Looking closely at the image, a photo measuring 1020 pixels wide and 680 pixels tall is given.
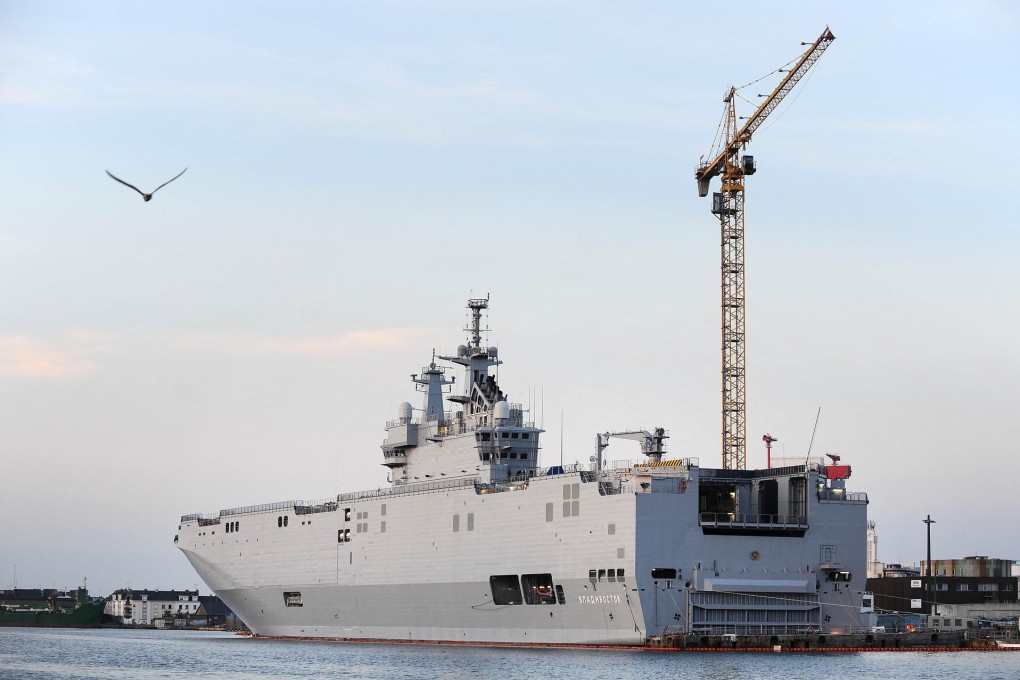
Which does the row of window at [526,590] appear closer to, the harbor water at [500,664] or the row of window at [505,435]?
the harbor water at [500,664]

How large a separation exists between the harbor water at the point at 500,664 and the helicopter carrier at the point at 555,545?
67.0 inches

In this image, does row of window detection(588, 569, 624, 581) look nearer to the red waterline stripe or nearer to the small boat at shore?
the red waterline stripe

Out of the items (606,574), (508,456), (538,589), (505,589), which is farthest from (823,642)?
(508,456)

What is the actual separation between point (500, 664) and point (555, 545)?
305 inches

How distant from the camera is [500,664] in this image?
194ft

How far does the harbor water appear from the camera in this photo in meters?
55.0

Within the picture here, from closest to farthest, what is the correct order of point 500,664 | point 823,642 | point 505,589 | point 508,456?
point 500,664 → point 823,642 → point 505,589 → point 508,456

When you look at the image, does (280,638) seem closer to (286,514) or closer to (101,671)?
(286,514)

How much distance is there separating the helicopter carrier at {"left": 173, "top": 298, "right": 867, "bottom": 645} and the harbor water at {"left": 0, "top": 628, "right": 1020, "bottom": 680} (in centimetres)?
170

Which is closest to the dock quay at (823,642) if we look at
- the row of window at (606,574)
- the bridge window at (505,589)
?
the row of window at (606,574)

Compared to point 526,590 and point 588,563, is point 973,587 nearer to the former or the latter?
point 526,590

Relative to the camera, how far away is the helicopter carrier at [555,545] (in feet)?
206

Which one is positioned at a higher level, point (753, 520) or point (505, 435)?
point (505, 435)

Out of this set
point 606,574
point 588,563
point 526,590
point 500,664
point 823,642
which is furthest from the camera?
point 526,590
